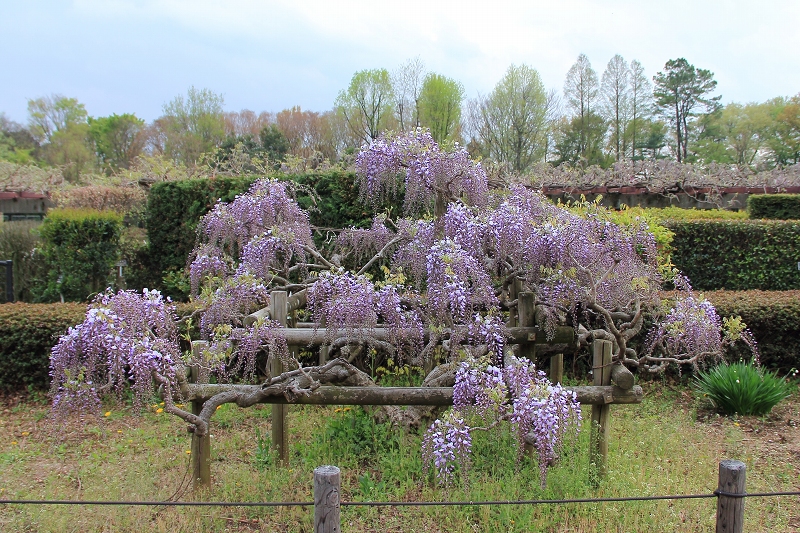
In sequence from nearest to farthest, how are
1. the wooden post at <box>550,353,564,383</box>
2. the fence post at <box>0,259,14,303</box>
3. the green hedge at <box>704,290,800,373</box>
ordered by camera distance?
the wooden post at <box>550,353,564,383</box>
the green hedge at <box>704,290,800,373</box>
the fence post at <box>0,259,14,303</box>

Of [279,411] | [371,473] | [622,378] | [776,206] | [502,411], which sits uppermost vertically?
[776,206]

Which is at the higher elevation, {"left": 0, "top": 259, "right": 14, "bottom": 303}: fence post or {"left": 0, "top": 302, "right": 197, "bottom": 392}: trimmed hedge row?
{"left": 0, "top": 259, "right": 14, "bottom": 303}: fence post

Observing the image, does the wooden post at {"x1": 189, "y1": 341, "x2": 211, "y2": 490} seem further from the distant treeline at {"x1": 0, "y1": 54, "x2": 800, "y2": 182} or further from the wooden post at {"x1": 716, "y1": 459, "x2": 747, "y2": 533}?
the distant treeline at {"x1": 0, "y1": 54, "x2": 800, "y2": 182}

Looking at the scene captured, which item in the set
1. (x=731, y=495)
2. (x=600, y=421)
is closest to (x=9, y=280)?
(x=600, y=421)

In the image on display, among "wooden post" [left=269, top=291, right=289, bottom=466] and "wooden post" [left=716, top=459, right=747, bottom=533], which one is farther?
"wooden post" [left=269, top=291, right=289, bottom=466]

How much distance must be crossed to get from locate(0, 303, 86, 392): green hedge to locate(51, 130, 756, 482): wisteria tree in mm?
2408

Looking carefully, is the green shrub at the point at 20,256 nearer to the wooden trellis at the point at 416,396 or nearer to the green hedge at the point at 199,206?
the green hedge at the point at 199,206

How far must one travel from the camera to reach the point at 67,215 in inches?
301

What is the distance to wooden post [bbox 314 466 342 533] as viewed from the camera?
218 cm

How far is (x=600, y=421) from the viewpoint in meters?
3.41

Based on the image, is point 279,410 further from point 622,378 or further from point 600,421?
point 622,378

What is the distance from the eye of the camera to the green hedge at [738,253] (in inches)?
287

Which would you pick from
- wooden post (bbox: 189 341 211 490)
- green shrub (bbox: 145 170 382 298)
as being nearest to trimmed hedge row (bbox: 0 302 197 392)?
green shrub (bbox: 145 170 382 298)

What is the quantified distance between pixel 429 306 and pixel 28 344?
178 inches
